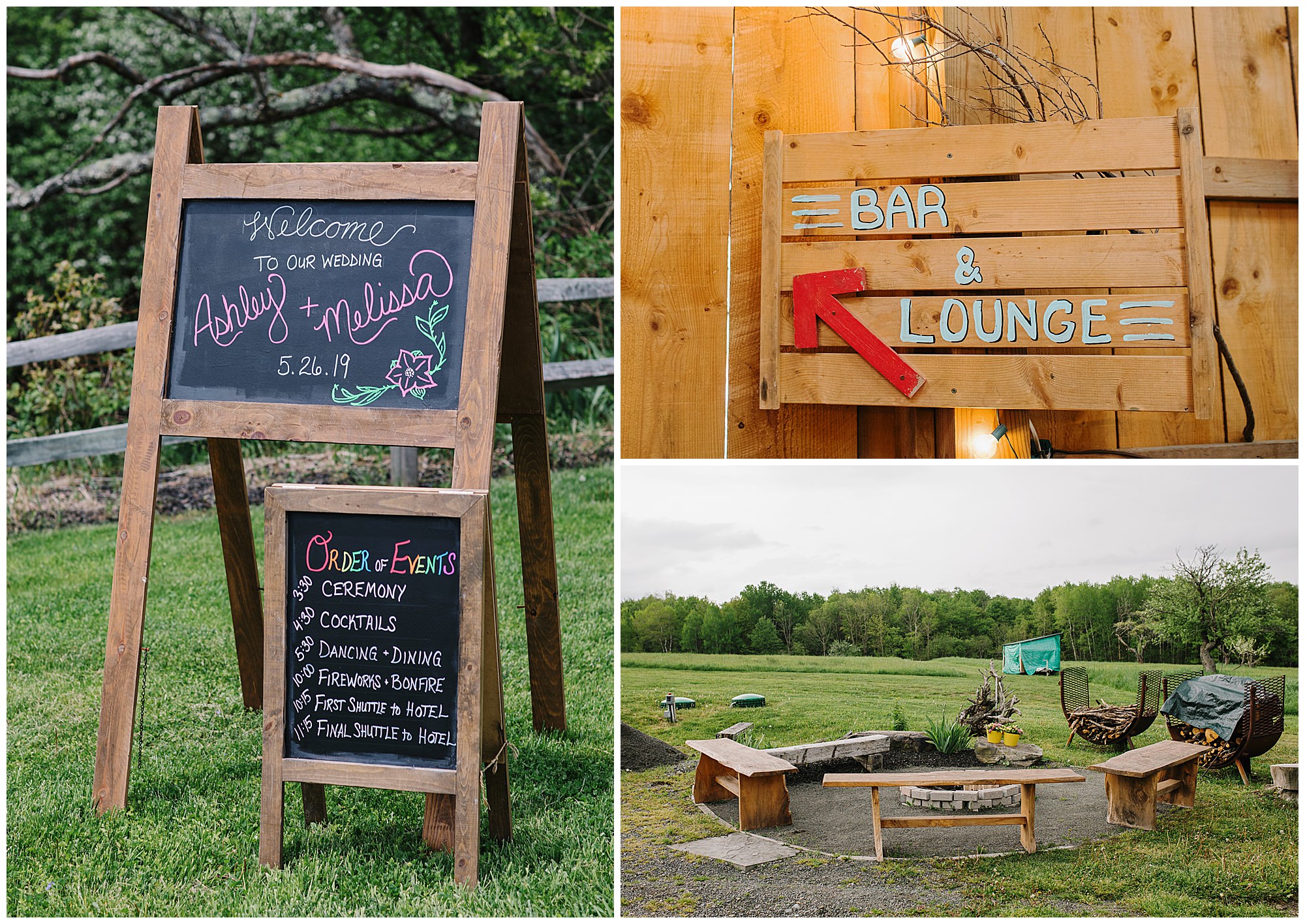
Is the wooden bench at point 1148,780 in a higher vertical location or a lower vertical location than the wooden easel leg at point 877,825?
higher

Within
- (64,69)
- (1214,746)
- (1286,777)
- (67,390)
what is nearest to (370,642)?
(1214,746)

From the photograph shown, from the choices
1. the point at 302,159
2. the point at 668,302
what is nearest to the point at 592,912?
the point at 668,302

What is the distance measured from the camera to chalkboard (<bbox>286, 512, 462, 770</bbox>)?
7.50 ft

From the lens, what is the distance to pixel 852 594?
229 centimetres

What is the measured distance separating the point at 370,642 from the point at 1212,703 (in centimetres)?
212

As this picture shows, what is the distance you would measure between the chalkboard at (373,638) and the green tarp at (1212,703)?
182cm

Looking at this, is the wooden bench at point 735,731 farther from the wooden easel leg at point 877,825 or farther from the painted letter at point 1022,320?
the painted letter at point 1022,320

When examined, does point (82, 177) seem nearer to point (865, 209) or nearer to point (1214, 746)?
point (865, 209)

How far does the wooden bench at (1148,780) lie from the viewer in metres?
2.19

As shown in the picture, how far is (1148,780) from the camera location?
7.20 feet

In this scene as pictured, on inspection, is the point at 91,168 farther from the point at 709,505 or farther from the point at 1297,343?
the point at 1297,343

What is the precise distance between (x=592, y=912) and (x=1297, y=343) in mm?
2802

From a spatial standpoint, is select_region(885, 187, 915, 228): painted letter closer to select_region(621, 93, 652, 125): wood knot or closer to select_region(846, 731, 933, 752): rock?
select_region(621, 93, 652, 125): wood knot

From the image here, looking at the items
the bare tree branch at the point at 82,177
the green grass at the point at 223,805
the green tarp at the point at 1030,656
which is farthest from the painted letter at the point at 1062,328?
the bare tree branch at the point at 82,177
